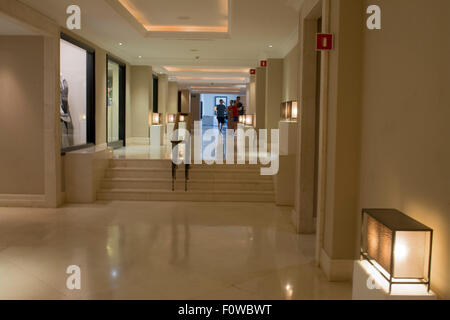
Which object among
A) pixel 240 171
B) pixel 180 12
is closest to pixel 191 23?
pixel 180 12

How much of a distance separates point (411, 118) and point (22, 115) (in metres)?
6.46

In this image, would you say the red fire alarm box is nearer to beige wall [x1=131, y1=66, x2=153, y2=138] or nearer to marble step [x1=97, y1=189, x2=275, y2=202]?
marble step [x1=97, y1=189, x2=275, y2=202]

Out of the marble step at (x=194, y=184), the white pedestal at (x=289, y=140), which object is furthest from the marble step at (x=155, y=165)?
the white pedestal at (x=289, y=140)

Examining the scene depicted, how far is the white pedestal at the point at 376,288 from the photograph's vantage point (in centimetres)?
253

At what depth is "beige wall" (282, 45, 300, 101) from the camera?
385 inches

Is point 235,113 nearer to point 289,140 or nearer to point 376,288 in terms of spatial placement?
point 289,140

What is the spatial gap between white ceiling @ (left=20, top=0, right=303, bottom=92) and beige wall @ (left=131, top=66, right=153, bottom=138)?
97cm

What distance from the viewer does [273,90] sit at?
12188mm

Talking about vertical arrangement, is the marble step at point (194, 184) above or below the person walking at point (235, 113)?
below

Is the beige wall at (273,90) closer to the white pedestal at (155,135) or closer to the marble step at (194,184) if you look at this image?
the white pedestal at (155,135)

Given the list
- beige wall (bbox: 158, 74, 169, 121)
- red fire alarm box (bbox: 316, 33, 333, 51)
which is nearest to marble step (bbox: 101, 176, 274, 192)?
red fire alarm box (bbox: 316, 33, 333, 51)

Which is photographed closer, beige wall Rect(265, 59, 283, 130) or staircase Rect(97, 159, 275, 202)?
staircase Rect(97, 159, 275, 202)

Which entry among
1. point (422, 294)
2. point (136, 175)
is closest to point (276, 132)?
point (136, 175)

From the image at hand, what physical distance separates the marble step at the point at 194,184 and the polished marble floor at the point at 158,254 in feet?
3.30
